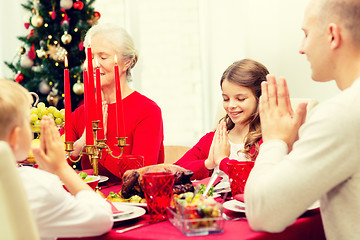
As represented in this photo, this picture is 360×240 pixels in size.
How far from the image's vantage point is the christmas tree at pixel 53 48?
4062 mm

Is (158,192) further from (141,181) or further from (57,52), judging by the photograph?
(57,52)

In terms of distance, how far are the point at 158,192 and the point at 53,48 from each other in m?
2.95

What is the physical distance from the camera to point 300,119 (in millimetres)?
1411

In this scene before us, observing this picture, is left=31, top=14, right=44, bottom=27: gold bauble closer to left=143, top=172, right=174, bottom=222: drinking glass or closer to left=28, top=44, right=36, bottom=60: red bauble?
left=28, top=44, right=36, bottom=60: red bauble

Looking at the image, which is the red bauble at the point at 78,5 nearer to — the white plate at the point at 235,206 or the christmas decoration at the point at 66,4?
the christmas decoration at the point at 66,4

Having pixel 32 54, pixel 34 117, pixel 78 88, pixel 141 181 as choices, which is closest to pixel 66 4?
pixel 32 54

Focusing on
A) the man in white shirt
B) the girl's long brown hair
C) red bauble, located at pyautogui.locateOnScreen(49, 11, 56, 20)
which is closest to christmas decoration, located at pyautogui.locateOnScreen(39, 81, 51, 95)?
red bauble, located at pyautogui.locateOnScreen(49, 11, 56, 20)

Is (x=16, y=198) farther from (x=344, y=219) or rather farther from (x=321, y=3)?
(x=321, y=3)

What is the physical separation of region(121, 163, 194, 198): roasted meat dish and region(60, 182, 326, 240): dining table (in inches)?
6.8

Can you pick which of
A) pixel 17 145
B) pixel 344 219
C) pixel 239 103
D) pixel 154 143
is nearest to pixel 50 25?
pixel 154 143

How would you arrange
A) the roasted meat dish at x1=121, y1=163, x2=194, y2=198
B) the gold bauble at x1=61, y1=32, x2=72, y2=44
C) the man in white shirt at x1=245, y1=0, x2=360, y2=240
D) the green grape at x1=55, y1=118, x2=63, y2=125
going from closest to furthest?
the man in white shirt at x1=245, y1=0, x2=360, y2=240
the roasted meat dish at x1=121, y1=163, x2=194, y2=198
the green grape at x1=55, y1=118, x2=63, y2=125
the gold bauble at x1=61, y1=32, x2=72, y2=44

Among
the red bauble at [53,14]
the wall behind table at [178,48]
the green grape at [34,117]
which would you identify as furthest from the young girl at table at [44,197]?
the wall behind table at [178,48]

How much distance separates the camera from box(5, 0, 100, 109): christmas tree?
4062 millimetres

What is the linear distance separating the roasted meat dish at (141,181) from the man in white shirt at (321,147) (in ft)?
1.19
